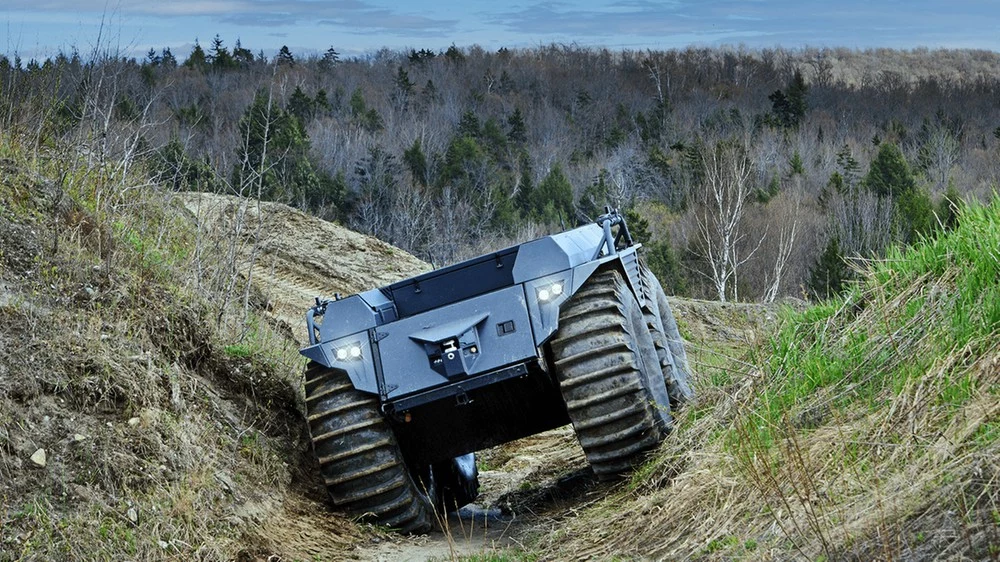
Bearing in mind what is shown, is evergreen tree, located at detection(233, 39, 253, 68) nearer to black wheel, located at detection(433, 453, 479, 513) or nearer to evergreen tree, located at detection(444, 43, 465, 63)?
evergreen tree, located at detection(444, 43, 465, 63)

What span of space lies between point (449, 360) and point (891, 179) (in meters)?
59.5

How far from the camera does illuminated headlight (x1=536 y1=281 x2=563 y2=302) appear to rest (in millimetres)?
9438

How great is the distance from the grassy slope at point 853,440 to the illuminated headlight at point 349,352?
6.23 feet

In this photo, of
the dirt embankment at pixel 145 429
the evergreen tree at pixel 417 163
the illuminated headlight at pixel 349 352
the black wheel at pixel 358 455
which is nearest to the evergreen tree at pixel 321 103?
the evergreen tree at pixel 417 163

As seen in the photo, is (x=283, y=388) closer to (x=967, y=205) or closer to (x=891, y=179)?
(x=967, y=205)

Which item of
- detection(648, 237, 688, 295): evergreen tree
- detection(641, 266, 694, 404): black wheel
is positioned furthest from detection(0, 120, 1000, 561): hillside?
detection(648, 237, 688, 295): evergreen tree

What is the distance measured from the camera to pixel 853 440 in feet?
23.0

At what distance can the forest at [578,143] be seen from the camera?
Result: 37312 millimetres

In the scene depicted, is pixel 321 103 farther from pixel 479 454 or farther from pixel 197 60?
pixel 479 454

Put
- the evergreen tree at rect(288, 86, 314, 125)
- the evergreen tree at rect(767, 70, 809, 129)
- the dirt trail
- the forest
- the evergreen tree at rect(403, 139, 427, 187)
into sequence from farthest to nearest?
the evergreen tree at rect(767, 70, 809, 129)
the evergreen tree at rect(288, 86, 314, 125)
the evergreen tree at rect(403, 139, 427, 187)
the forest
the dirt trail

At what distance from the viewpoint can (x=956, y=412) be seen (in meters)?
6.62

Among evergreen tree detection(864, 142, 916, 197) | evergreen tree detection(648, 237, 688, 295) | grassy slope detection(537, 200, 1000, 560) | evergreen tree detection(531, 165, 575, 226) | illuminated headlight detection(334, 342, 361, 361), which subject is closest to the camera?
grassy slope detection(537, 200, 1000, 560)

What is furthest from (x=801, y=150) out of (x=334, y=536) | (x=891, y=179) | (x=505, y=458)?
(x=334, y=536)

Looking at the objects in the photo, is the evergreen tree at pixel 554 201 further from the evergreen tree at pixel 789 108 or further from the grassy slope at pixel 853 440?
the grassy slope at pixel 853 440
